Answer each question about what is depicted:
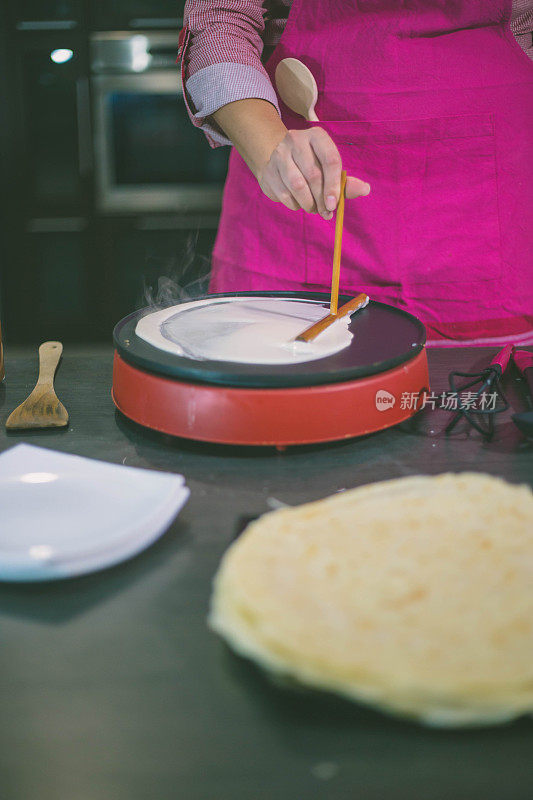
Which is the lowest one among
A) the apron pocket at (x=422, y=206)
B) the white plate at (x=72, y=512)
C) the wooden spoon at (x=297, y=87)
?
the white plate at (x=72, y=512)

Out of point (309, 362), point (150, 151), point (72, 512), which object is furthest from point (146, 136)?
point (72, 512)

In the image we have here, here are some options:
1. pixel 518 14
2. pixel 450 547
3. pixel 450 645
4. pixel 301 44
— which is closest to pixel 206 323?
pixel 450 547

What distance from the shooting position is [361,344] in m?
0.96

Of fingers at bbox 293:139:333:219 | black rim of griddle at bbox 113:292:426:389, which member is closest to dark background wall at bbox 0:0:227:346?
fingers at bbox 293:139:333:219

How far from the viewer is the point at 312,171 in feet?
3.67

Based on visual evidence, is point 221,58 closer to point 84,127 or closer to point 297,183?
point 297,183

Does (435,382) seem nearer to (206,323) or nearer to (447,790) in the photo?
(206,323)

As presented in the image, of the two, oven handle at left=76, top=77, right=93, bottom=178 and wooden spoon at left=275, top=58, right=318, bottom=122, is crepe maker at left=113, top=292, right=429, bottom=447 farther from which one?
oven handle at left=76, top=77, right=93, bottom=178

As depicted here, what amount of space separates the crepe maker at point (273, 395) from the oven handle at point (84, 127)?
2848mm

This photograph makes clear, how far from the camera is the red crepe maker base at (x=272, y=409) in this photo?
2.74ft

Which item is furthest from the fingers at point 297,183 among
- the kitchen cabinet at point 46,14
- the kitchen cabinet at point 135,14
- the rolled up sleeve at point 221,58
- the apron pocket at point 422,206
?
the kitchen cabinet at point 46,14

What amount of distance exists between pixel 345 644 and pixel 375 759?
2.7 inches

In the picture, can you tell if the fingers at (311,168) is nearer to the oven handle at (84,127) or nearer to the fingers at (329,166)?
the fingers at (329,166)

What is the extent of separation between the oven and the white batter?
8.10ft
